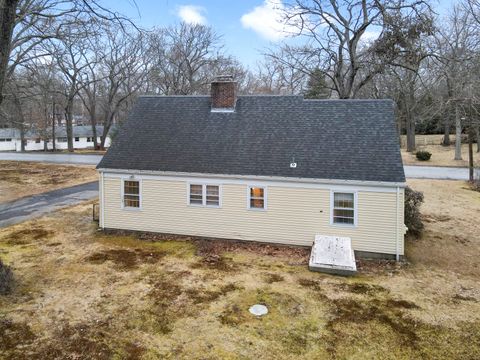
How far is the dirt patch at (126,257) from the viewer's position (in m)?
12.5

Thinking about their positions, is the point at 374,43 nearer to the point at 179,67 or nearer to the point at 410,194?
the point at 410,194

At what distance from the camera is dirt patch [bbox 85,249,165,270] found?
12492 mm

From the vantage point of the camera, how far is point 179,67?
47906 mm

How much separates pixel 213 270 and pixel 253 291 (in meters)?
1.96

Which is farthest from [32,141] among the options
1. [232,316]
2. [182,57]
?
[232,316]

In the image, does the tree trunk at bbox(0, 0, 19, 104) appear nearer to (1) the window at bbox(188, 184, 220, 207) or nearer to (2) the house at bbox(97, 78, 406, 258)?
(2) the house at bbox(97, 78, 406, 258)

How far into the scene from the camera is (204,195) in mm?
14828

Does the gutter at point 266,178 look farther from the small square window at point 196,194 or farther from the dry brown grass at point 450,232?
the dry brown grass at point 450,232

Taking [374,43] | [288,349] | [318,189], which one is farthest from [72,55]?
[288,349]

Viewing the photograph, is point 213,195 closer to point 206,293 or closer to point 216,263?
point 216,263

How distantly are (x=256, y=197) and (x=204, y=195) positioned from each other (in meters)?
2.13

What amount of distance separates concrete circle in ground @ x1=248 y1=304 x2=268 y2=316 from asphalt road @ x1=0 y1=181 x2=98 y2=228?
44.8ft

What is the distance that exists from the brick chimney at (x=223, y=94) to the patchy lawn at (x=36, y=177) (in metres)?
15.7

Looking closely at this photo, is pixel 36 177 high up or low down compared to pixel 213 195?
down
